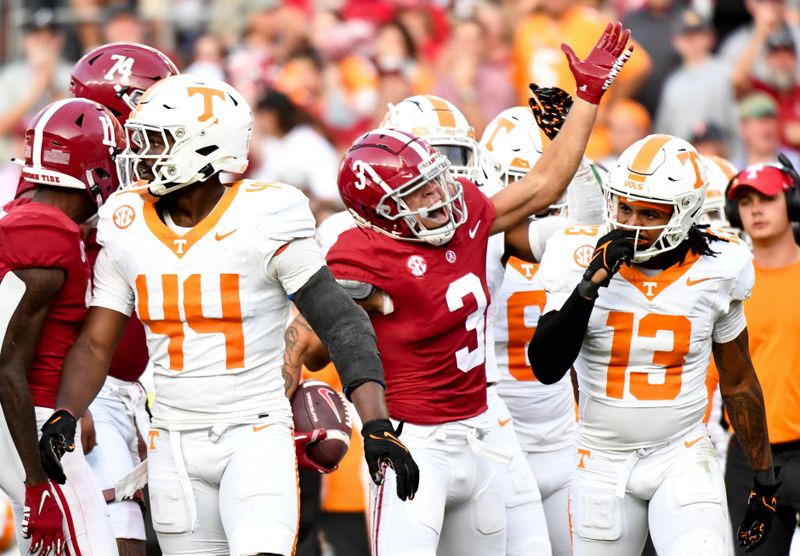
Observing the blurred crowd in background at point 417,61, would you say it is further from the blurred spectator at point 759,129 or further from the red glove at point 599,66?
the red glove at point 599,66

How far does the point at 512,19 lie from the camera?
474 inches

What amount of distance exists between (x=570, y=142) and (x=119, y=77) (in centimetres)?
196

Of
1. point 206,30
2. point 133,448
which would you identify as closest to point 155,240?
point 133,448

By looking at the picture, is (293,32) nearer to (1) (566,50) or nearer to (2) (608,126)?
(2) (608,126)

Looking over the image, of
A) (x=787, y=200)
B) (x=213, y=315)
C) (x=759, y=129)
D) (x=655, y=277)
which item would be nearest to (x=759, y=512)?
(x=655, y=277)

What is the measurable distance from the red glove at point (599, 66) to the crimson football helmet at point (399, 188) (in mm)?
587

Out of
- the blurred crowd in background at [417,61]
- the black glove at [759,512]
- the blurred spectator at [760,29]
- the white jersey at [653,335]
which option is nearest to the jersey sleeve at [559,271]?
the white jersey at [653,335]

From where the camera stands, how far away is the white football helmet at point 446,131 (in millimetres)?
5969

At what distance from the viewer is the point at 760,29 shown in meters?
11.1

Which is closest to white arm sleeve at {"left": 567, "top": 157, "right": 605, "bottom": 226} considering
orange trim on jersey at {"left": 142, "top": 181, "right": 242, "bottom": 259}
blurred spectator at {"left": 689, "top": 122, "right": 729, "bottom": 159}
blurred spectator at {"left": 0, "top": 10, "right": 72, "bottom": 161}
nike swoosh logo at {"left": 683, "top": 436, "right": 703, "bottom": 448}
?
nike swoosh logo at {"left": 683, "top": 436, "right": 703, "bottom": 448}

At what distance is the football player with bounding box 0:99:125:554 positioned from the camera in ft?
15.8

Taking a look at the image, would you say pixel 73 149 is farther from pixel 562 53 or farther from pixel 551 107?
pixel 562 53

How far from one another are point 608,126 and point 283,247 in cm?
693

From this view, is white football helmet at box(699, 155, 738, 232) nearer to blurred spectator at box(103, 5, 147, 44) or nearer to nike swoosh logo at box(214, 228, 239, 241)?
nike swoosh logo at box(214, 228, 239, 241)
